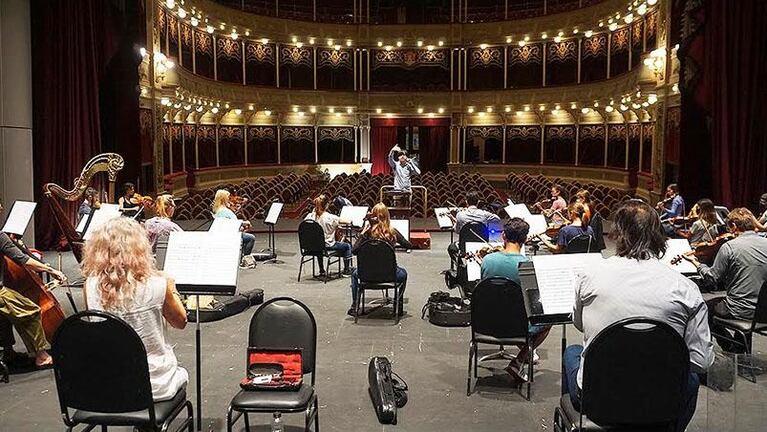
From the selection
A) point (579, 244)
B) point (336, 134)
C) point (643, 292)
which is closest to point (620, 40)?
point (336, 134)

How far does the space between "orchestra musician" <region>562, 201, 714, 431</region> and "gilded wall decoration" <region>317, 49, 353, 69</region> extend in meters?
27.7

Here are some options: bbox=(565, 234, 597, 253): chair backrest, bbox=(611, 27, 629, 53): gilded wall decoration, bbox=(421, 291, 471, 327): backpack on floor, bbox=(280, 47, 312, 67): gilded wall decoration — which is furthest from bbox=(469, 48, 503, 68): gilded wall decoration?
bbox=(421, 291, 471, 327): backpack on floor

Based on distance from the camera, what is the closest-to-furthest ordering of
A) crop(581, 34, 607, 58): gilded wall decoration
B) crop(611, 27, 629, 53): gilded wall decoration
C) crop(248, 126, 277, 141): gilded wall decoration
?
crop(611, 27, 629, 53): gilded wall decoration
crop(581, 34, 607, 58): gilded wall decoration
crop(248, 126, 277, 141): gilded wall decoration

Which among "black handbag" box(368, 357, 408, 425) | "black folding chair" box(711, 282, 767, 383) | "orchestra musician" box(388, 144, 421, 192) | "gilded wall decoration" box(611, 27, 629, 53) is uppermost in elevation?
"gilded wall decoration" box(611, 27, 629, 53)

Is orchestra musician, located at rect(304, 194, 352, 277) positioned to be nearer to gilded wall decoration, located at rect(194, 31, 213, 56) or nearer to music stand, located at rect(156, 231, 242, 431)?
music stand, located at rect(156, 231, 242, 431)

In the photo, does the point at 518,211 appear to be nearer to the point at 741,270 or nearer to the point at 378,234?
the point at 378,234

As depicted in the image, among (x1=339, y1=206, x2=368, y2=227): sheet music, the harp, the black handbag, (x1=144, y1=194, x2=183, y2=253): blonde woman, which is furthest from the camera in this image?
(x1=339, y1=206, x2=368, y2=227): sheet music

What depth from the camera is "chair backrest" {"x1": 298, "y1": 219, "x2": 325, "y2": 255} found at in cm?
1036

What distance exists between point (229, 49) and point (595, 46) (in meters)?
13.7

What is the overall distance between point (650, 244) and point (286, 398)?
2251 millimetres

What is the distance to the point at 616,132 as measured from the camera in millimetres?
25172

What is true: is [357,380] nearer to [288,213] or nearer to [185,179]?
[288,213]

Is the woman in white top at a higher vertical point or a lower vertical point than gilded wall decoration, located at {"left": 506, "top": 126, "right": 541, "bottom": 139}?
lower

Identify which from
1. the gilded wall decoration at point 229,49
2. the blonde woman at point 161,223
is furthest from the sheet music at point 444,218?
the gilded wall decoration at point 229,49
